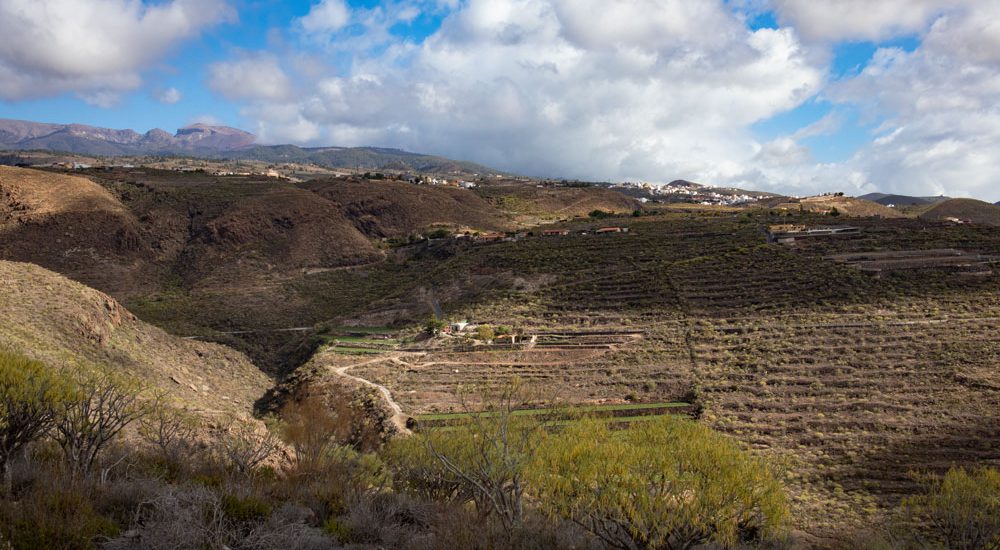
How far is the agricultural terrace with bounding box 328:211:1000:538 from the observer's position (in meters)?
24.2

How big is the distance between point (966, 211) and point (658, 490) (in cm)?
13929

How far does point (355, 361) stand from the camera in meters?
40.0

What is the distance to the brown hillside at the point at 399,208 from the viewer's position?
82438 mm

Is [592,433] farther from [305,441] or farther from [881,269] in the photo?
[881,269]

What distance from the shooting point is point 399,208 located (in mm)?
85812

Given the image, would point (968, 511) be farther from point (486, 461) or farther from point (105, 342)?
point (105, 342)

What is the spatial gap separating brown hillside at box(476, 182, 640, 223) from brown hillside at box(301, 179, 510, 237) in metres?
7.65

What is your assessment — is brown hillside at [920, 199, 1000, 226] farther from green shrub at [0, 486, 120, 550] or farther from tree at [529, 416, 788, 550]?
green shrub at [0, 486, 120, 550]

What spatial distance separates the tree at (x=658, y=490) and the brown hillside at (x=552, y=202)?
82213 mm

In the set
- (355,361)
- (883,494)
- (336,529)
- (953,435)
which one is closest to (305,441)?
(336,529)

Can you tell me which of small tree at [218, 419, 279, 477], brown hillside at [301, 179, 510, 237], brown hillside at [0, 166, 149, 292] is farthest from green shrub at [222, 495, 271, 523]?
brown hillside at [301, 179, 510, 237]

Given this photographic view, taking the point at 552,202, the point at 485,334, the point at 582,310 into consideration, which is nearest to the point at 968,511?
the point at 485,334

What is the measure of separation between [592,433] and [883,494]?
1378cm

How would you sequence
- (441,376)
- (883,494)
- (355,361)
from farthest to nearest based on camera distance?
1. (355,361)
2. (441,376)
3. (883,494)
